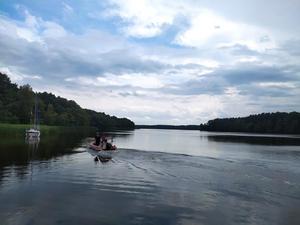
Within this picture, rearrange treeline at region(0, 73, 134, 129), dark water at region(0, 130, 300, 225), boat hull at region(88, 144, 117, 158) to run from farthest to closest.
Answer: treeline at region(0, 73, 134, 129)
boat hull at region(88, 144, 117, 158)
dark water at region(0, 130, 300, 225)

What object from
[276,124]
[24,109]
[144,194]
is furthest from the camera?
[276,124]

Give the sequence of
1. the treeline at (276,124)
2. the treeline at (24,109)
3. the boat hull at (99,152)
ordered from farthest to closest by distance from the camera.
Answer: the treeline at (276,124)
the treeline at (24,109)
the boat hull at (99,152)

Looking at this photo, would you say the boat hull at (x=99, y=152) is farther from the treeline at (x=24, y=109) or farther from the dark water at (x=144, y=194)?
the treeline at (x=24, y=109)

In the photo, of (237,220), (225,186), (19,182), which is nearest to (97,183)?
(19,182)

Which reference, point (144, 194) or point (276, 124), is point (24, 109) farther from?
point (276, 124)

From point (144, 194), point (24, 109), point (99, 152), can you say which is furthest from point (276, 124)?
point (144, 194)

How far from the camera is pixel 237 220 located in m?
15.8

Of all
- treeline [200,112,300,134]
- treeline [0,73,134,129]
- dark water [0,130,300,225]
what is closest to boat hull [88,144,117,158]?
dark water [0,130,300,225]

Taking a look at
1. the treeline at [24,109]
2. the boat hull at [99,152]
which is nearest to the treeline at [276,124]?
the treeline at [24,109]

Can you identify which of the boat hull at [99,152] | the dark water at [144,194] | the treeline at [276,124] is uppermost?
the treeline at [276,124]

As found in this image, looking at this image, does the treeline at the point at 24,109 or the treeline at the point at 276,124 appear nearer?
the treeline at the point at 24,109

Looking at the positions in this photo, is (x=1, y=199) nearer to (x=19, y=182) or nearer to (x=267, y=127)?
(x=19, y=182)

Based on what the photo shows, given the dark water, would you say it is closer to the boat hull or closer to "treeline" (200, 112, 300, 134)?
the boat hull

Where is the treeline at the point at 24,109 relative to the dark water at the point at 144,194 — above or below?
above
